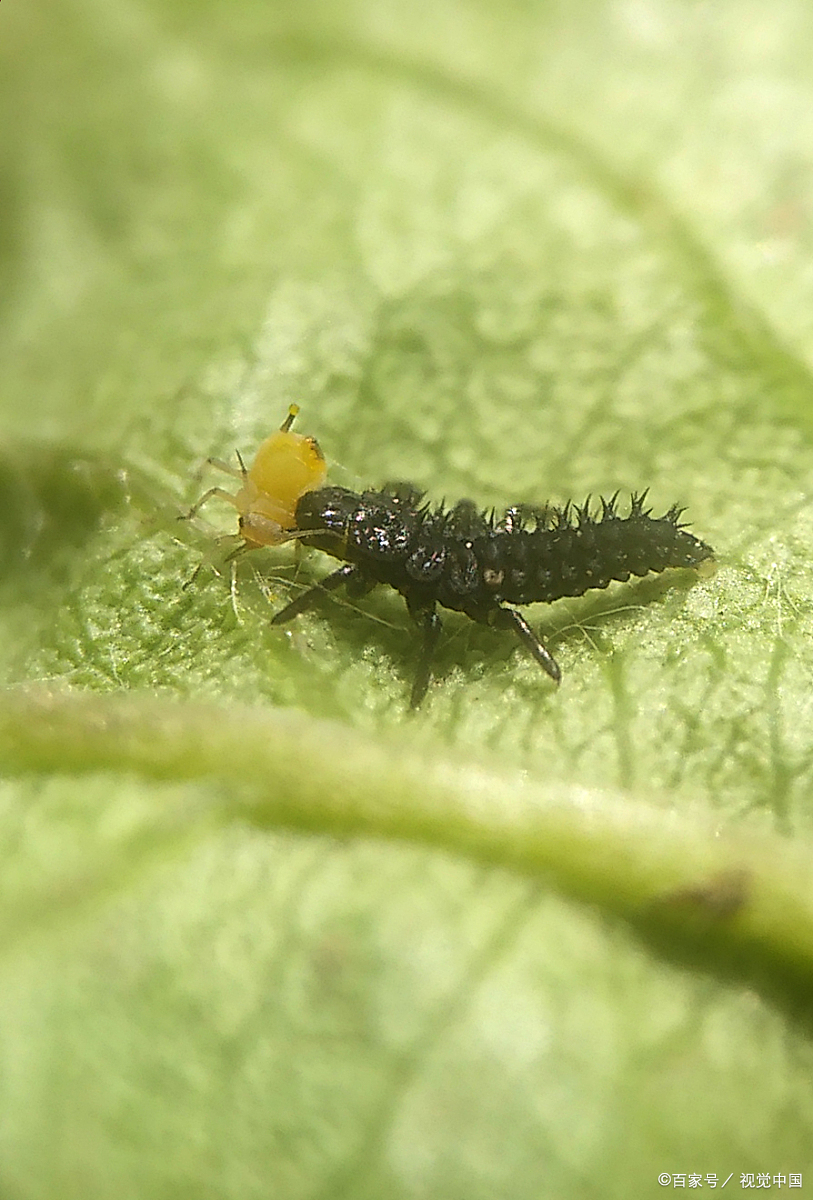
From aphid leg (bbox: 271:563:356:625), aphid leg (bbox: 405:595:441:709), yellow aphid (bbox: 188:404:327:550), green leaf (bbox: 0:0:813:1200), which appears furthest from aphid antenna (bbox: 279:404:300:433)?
aphid leg (bbox: 405:595:441:709)

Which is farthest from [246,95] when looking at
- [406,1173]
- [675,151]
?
[406,1173]

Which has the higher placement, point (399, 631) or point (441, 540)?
point (441, 540)

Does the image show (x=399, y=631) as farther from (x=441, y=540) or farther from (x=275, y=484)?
(x=275, y=484)

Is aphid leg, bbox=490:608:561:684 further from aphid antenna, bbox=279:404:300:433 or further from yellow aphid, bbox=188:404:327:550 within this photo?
aphid antenna, bbox=279:404:300:433

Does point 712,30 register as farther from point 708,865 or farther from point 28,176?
point 708,865

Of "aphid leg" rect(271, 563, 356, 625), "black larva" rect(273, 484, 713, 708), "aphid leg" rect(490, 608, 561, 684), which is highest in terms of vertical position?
"black larva" rect(273, 484, 713, 708)

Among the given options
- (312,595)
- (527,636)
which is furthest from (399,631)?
(527,636)
